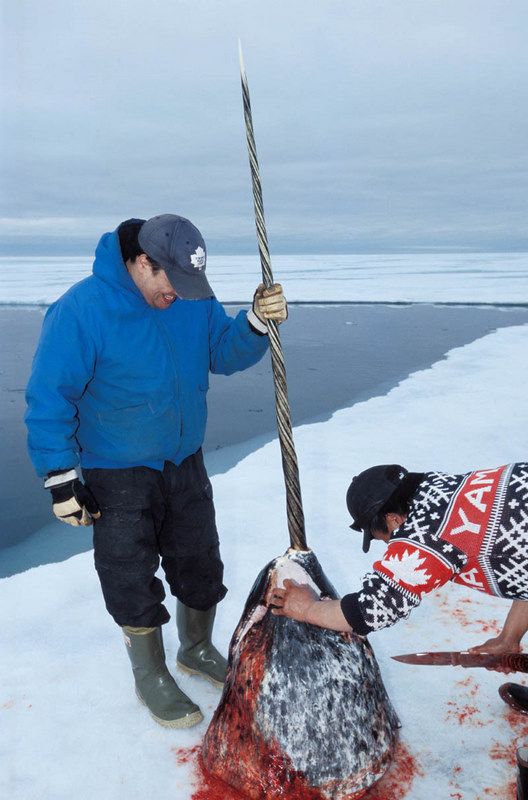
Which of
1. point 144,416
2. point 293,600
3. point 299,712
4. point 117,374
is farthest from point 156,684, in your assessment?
point 117,374

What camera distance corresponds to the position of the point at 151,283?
7.90ft

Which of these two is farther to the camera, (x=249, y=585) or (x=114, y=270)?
(x=249, y=585)

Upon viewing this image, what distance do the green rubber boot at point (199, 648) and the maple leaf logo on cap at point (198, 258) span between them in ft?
4.73

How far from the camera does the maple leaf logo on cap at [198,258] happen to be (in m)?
2.33

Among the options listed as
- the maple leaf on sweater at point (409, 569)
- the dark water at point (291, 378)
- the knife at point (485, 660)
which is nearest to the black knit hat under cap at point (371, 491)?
the maple leaf on sweater at point (409, 569)

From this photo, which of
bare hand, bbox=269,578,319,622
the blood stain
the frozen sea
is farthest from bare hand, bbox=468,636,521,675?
bare hand, bbox=269,578,319,622

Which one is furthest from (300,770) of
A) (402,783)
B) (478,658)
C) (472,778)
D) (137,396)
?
(137,396)

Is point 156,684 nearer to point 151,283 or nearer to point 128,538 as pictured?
point 128,538

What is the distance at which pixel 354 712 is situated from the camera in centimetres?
218

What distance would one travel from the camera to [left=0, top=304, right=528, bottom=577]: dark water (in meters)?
4.64

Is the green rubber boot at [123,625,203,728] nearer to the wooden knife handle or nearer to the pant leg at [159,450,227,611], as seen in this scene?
the pant leg at [159,450,227,611]

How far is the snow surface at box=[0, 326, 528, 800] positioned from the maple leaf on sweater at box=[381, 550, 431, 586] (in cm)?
87

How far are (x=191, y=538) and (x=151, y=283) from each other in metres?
1.02

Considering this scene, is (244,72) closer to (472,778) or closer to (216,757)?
(216,757)
